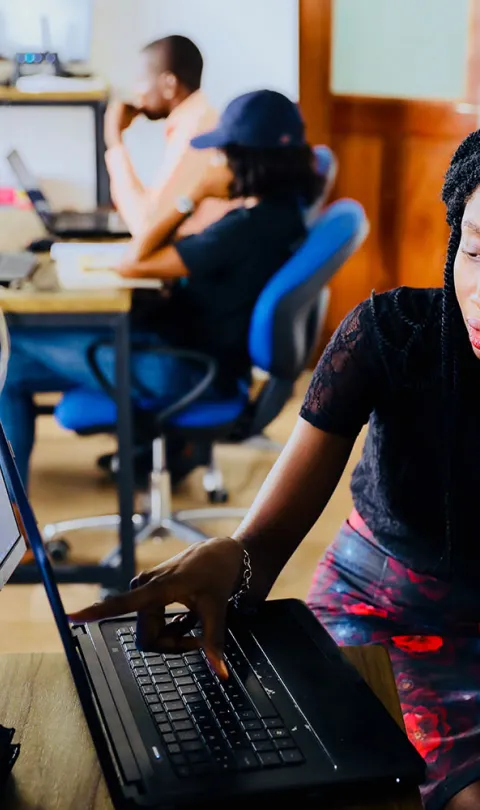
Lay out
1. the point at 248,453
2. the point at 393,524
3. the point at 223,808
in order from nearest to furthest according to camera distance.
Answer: the point at 223,808
the point at 393,524
the point at 248,453

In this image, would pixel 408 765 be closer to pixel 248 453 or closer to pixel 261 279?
pixel 261 279

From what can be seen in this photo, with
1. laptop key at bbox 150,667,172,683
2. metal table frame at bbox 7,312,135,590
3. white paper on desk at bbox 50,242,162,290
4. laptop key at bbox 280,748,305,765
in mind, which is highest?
laptop key at bbox 280,748,305,765

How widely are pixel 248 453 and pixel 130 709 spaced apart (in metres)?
2.63

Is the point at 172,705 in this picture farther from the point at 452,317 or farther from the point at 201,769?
the point at 452,317

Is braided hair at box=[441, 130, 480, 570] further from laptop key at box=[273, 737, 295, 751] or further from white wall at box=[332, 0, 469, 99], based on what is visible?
white wall at box=[332, 0, 469, 99]

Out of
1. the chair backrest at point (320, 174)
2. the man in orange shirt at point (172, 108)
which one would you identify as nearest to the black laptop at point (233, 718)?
the chair backrest at point (320, 174)

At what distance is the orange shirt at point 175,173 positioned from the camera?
272 cm

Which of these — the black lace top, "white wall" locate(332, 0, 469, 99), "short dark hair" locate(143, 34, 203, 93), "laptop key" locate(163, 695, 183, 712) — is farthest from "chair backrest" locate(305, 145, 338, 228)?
"laptop key" locate(163, 695, 183, 712)

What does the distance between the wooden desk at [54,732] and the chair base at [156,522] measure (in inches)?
64.8

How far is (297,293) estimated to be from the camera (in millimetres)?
2352

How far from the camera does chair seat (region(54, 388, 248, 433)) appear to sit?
240 cm

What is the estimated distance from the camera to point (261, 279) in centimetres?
251

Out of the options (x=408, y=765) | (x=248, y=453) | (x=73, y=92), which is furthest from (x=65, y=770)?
(x=73, y=92)

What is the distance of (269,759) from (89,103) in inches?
135
